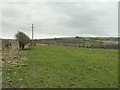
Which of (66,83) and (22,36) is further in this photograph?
(22,36)

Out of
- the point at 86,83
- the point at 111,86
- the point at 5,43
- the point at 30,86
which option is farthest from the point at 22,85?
the point at 5,43

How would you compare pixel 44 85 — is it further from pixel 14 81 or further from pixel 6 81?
pixel 6 81

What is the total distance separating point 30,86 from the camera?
4414 mm

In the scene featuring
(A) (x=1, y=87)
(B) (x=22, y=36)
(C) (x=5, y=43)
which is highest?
(B) (x=22, y=36)

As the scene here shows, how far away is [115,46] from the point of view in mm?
37062

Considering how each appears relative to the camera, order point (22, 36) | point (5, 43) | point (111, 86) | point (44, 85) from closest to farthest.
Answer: point (44, 85)
point (111, 86)
point (5, 43)
point (22, 36)

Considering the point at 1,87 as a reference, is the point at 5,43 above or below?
above

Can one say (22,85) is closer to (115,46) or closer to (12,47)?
(12,47)

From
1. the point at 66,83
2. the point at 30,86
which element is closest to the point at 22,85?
the point at 30,86

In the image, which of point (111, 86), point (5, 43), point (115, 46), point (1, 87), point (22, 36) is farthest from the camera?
point (115, 46)

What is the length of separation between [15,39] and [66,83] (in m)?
20.2

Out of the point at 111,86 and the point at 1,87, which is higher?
the point at 1,87

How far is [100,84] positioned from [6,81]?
457cm

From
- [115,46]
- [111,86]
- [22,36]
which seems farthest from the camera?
[115,46]
